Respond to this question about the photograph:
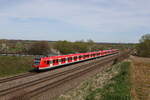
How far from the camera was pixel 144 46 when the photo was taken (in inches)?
2788

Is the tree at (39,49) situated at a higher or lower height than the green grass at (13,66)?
higher

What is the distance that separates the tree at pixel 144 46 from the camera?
6938 cm

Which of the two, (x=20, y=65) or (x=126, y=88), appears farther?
(x=20, y=65)

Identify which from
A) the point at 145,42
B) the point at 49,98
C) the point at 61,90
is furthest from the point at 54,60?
the point at 145,42

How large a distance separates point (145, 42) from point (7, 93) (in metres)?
68.2

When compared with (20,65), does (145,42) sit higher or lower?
higher

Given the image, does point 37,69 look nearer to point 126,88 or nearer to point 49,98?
point 49,98

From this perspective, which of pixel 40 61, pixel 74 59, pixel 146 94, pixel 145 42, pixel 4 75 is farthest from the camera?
pixel 145 42

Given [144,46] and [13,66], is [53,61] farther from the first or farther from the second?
[144,46]

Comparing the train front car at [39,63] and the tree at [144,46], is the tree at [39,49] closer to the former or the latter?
the train front car at [39,63]

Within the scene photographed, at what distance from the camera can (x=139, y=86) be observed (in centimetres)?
1204

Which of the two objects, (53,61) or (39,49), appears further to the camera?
(39,49)

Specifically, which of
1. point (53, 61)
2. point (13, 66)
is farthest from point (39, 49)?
point (53, 61)

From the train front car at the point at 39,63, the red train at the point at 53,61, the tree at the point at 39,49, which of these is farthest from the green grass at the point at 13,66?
the tree at the point at 39,49
